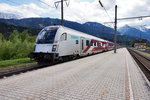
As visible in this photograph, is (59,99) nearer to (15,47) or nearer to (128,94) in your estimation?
(128,94)

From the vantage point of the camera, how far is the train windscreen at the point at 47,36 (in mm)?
10109

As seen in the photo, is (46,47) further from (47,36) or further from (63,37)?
(63,37)

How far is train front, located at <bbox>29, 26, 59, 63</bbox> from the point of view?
9.45 metres

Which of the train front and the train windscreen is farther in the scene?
the train windscreen

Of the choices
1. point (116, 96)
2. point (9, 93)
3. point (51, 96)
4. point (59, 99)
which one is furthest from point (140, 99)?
point (9, 93)

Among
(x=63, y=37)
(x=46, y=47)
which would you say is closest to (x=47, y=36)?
(x=46, y=47)

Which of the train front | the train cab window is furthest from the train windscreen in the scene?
the train cab window

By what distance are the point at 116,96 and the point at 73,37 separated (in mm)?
9010

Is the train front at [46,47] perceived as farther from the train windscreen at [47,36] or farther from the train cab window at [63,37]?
the train cab window at [63,37]

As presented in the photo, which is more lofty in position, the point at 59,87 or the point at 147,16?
the point at 147,16

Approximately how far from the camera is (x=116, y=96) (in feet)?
13.7

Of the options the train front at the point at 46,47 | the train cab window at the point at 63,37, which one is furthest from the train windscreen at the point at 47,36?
the train cab window at the point at 63,37

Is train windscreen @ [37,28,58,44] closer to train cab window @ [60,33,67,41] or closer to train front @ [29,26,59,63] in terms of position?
train front @ [29,26,59,63]

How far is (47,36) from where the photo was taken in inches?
411
